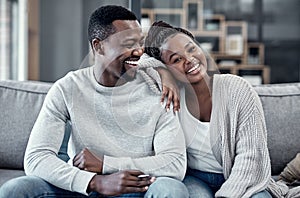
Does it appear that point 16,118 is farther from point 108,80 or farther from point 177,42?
point 177,42

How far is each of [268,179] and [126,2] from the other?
1.11 meters

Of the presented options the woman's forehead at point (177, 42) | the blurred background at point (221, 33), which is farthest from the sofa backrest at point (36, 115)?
the blurred background at point (221, 33)

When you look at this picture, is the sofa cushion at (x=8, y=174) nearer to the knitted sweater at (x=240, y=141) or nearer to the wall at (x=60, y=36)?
the knitted sweater at (x=240, y=141)

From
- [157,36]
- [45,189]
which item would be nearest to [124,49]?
[157,36]

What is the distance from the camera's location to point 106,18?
5.49 feet

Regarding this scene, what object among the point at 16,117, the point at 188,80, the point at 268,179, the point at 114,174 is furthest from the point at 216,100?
the point at 16,117

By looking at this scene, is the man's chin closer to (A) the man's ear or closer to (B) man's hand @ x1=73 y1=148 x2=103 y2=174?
(A) the man's ear

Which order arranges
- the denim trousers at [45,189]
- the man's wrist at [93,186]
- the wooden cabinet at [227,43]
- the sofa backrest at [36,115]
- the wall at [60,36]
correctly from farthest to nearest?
the wooden cabinet at [227,43] < the wall at [60,36] < the sofa backrest at [36,115] < the man's wrist at [93,186] < the denim trousers at [45,189]

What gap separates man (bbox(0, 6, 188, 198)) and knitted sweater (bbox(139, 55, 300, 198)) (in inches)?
5.4

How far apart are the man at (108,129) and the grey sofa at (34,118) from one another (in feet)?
1.24

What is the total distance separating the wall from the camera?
17.6 ft

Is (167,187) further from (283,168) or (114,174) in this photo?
(283,168)

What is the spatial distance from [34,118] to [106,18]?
0.59m

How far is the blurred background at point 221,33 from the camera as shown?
5.39 meters
